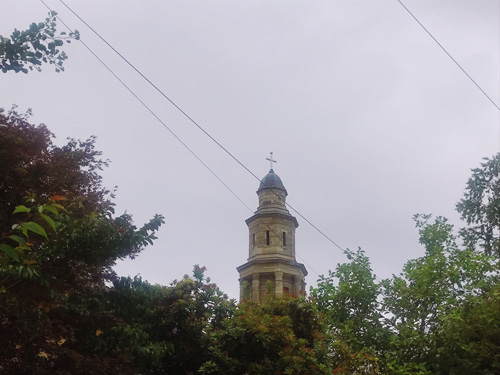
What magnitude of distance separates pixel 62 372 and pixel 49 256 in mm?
2240

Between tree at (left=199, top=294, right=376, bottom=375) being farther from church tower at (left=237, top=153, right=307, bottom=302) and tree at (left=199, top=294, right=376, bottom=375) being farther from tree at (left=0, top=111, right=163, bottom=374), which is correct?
church tower at (left=237, top=153, right=307, bottom=302)

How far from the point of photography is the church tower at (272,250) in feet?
107

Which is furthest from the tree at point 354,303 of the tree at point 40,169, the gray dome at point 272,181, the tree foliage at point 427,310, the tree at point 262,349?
the gray dome at point 272,181

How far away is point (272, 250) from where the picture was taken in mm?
33344

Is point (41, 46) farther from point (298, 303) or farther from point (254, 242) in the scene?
point (254, 242)

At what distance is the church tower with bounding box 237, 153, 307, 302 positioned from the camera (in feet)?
107

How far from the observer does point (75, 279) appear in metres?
9.21

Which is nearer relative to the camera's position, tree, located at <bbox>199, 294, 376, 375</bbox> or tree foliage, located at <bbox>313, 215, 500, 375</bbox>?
tree, located at <bbox>199, 294, 376, 375</bbox>

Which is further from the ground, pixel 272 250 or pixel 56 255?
pixel 272 250

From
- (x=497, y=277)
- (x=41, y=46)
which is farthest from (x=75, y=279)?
(x=497, y=277)

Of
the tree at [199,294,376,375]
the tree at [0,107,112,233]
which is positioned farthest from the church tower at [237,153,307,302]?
the tree at [0,107,112,233]

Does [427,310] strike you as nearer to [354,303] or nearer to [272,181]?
[354,303]

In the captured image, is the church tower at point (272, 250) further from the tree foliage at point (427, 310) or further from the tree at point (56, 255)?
the tree at point (56, 255)

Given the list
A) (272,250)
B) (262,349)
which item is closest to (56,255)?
(262,349)
